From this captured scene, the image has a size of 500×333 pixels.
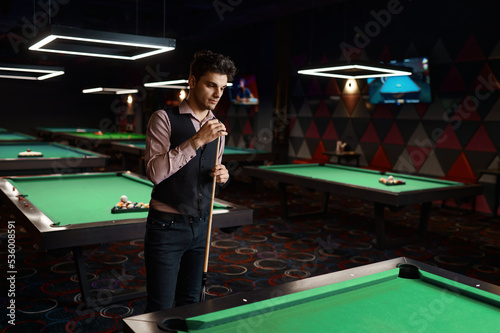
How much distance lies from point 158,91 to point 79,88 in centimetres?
360

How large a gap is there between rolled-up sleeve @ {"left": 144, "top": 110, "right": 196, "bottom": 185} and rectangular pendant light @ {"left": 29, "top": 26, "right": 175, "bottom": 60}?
2151 millimetres

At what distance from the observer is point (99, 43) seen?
3.75 metres

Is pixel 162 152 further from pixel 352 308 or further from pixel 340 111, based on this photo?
pixel 340 111

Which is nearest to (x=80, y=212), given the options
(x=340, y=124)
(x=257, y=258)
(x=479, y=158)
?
(x=257, y=258)

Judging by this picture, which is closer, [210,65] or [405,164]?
[210,65]

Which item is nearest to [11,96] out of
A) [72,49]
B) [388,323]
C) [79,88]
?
[79,88]

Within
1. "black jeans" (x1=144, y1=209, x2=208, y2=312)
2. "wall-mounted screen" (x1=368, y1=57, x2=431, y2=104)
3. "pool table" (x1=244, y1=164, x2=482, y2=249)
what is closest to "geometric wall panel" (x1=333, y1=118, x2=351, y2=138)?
"wall-mounted screen" (x1=368, y1=57, x2=431, y2=104)

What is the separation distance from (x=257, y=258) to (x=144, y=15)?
6546mm

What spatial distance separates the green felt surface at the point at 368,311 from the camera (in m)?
1.16

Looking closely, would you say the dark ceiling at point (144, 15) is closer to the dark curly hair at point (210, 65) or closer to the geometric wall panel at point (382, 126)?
the geometric wall panel at point (382, 126)

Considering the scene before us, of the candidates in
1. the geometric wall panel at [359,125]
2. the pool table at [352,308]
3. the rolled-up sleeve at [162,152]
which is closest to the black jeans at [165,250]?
the rolled-up sleeve at [162,152]

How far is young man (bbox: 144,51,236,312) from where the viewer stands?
5.28ft

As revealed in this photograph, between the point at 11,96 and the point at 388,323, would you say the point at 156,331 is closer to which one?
the point at 388,323

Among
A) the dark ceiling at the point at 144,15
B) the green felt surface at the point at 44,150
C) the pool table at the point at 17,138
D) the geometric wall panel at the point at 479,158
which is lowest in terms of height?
the green felt surface at the point at 44,150
